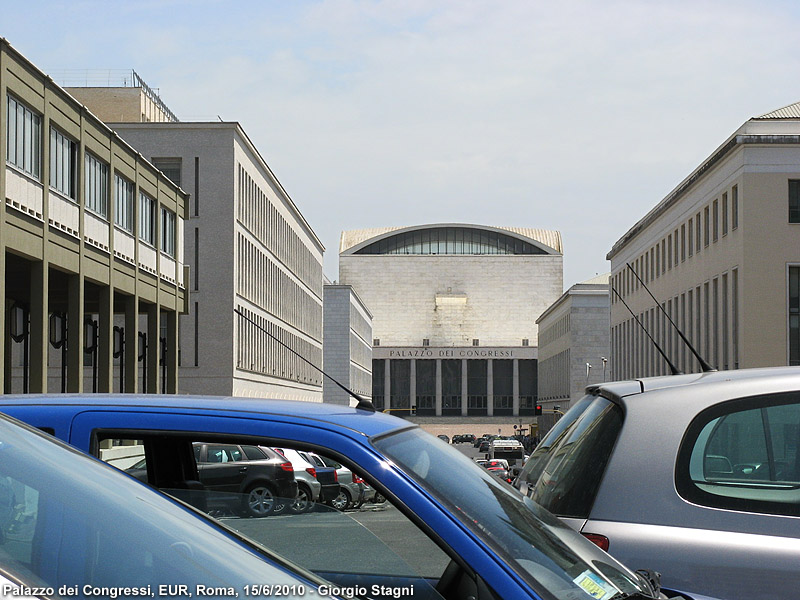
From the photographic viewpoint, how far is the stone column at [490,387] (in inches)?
6363

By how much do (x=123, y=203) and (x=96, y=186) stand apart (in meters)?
3.17

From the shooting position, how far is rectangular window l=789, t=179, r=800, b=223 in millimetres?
54312

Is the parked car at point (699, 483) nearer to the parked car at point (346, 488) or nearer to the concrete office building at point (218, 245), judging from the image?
the parked car at point (346, 488)

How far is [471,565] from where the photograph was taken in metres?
3.33

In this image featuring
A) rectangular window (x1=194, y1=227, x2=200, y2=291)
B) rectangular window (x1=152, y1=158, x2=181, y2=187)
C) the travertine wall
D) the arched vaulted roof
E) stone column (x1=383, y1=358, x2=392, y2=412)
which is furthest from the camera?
the arched vaulted roof

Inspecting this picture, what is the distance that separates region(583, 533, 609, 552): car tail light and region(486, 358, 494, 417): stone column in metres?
157

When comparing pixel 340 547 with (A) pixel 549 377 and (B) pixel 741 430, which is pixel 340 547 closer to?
(B) pixel 741 430

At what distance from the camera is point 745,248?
53.6 m

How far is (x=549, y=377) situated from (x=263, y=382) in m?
74.6

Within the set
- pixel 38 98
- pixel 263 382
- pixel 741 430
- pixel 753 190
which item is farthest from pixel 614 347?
pixel 741 430

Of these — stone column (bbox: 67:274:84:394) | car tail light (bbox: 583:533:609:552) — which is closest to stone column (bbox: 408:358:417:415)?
stone column (bbox: 67:274:84:394)

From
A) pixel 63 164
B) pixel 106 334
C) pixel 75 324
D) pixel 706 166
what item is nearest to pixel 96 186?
pixel 63 164

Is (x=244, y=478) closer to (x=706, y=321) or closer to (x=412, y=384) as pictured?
(x=706, y=321)

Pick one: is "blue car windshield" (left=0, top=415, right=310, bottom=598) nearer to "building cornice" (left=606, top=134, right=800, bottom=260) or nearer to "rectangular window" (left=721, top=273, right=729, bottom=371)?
"building cornice" (left=606, top=134, right=800, bottom=260)
